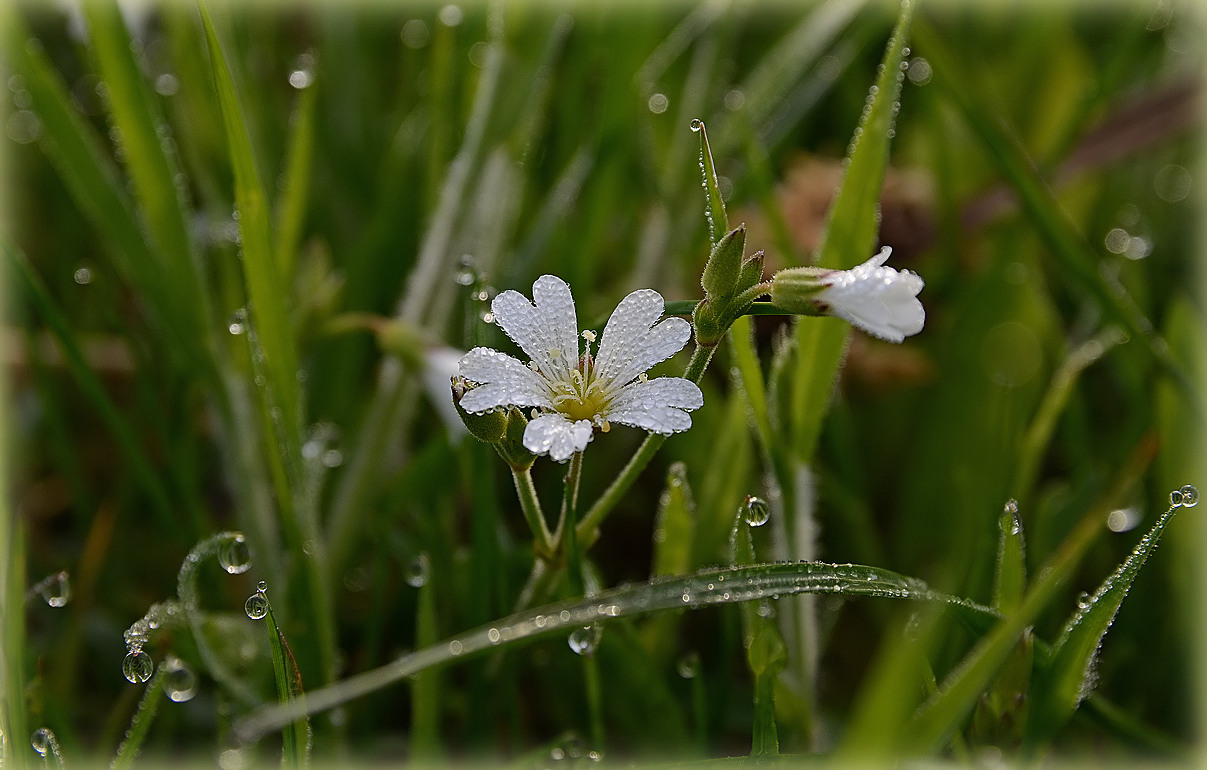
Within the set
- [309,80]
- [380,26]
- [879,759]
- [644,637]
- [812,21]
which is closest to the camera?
[879,759]

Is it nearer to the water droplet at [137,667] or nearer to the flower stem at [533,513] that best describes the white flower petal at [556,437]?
the flower stem at [533,513]

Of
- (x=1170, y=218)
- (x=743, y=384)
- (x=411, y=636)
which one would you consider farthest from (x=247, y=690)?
(x=1170, y=218)

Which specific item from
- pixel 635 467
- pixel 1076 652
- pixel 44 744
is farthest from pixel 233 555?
pixel 1076 652

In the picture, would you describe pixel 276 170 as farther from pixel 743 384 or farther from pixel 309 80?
pixel 743 384

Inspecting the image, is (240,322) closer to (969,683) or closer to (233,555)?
(233,555)

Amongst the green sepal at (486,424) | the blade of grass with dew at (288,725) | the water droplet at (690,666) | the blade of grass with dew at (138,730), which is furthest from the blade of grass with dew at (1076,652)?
the blade of grass with dew at (138,730)

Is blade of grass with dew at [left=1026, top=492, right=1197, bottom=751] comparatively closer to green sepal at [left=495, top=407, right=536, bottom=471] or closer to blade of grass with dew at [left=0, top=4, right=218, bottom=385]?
green sepal at [left=495, top=407, right=536, bottom=471]

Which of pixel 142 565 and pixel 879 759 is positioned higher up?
pixel 142 565
